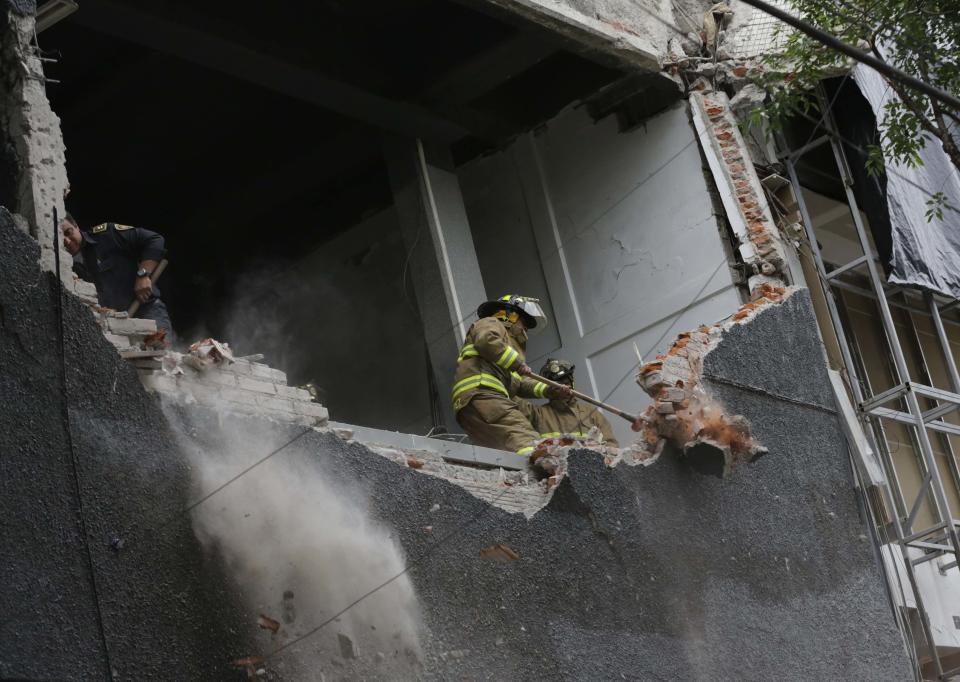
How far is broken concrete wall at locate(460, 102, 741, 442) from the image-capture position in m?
10.9

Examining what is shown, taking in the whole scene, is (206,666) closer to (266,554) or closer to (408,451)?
(266,554)

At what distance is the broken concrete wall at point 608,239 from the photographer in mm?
10875

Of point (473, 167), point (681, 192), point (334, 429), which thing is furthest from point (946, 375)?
point (334, 429)

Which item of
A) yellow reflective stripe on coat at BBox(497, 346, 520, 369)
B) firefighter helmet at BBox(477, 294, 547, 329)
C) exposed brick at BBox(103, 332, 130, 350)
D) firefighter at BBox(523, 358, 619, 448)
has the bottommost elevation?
Result: exposed brick at BBox(103, 332, 130, 350)

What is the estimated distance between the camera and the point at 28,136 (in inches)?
259

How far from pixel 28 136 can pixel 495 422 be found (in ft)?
13.0

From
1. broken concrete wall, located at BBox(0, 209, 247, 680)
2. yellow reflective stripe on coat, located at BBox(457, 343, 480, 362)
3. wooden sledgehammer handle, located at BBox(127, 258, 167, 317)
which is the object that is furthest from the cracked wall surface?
wooden sledgehammer handle, located at BBox(127, 258, 167, 317)

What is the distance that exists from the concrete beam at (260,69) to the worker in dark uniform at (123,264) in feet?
5.65

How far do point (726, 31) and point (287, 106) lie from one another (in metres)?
3.62

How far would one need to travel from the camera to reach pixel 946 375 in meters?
13.3

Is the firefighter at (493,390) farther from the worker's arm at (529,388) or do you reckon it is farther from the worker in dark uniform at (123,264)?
the worker in dark uniform at (123,264)

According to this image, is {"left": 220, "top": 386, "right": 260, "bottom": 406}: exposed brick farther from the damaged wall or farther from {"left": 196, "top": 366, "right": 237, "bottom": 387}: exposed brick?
the damaged wall

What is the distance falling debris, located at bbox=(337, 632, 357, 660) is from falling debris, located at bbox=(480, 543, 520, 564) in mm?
1060

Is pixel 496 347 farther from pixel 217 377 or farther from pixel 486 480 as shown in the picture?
pixel 217 377
